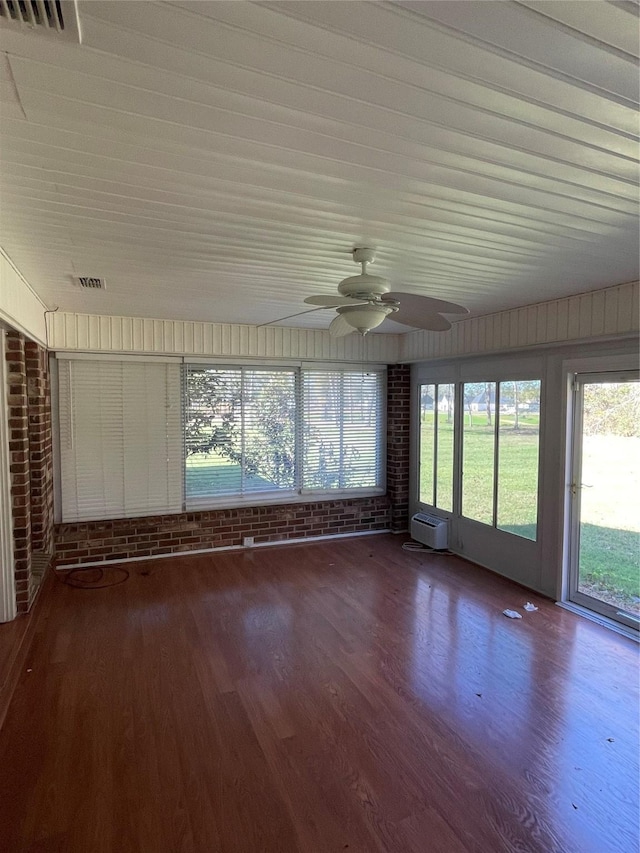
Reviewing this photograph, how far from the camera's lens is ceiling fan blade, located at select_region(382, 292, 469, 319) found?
7.93 feet

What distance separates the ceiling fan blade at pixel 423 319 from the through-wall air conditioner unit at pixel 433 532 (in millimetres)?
3009

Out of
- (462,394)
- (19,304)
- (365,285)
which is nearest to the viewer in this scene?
(365,285)

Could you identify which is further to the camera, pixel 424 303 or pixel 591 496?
pixel 591 496

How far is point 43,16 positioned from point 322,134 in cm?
76

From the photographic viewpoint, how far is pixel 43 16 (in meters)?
0.99

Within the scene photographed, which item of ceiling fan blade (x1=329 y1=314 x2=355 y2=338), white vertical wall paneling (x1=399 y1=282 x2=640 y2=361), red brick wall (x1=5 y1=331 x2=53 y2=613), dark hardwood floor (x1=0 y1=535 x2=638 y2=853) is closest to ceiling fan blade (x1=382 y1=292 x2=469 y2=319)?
ceiling fan blade (x1=329 y1=314 x2=355 y2=338)

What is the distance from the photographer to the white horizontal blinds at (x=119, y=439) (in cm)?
457

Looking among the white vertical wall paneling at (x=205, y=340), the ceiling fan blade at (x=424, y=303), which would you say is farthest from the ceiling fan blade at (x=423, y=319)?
the white vertical wall paneling at (x=205, y=340)

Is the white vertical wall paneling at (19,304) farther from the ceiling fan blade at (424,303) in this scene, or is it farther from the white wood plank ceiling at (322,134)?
the ceiling fan blade at (424,303)

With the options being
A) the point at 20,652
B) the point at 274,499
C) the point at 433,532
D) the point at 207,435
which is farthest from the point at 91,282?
the point at 433,532

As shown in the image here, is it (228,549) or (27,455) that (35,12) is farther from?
(228,549)

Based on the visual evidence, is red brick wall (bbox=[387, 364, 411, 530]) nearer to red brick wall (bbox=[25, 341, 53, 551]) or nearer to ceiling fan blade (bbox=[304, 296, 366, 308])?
ceiling fan blade (bbox=[304, 296, 366, 308])

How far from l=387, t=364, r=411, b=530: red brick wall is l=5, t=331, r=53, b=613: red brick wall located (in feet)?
12.7

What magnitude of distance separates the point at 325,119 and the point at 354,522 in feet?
16.5
